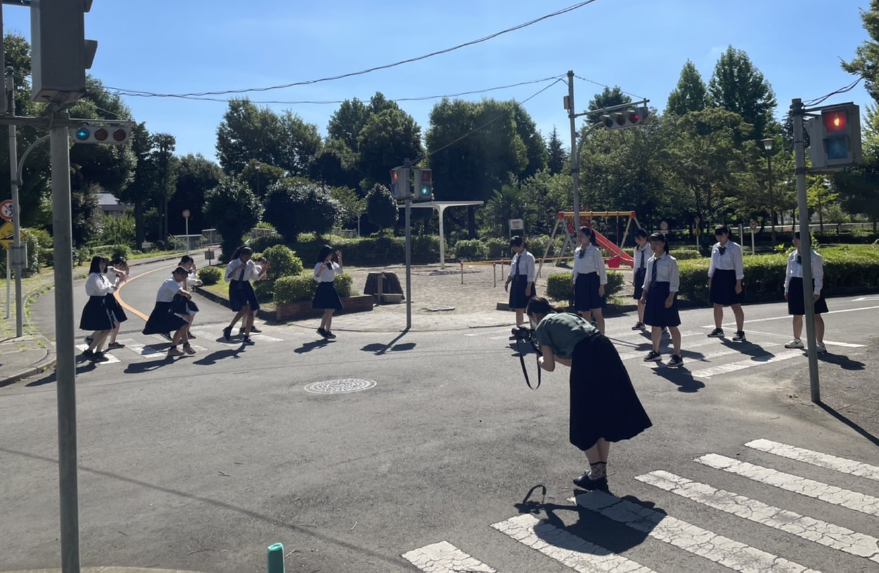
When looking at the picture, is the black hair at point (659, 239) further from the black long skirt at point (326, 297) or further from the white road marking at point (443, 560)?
the white road marking at point (443, 560)

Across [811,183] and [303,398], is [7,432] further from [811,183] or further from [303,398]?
[811,183]

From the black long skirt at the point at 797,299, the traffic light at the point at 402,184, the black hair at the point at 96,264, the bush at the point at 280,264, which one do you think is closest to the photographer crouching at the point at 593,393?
the black long skirt at the point at 797,299

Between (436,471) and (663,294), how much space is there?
17.5ft

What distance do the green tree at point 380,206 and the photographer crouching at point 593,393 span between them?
40.1 meters

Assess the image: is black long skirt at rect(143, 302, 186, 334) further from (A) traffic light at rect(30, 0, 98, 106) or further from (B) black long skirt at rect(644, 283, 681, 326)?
(A) traffic light at rect(30, 0, 98, 106)

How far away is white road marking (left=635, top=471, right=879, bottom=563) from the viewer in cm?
455

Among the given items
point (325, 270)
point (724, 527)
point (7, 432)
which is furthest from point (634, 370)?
point (7, 432)

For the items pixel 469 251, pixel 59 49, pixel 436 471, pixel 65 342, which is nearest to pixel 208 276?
pixel 469 251

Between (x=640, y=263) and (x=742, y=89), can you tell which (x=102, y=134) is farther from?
(x=742, y=89)

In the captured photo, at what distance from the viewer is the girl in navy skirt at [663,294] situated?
1010cm

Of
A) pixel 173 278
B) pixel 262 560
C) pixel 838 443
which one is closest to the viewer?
pixel 262 560

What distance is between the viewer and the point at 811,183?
48156 millimetres

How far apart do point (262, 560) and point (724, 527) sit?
3.04 meters

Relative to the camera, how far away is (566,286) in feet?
58.4
